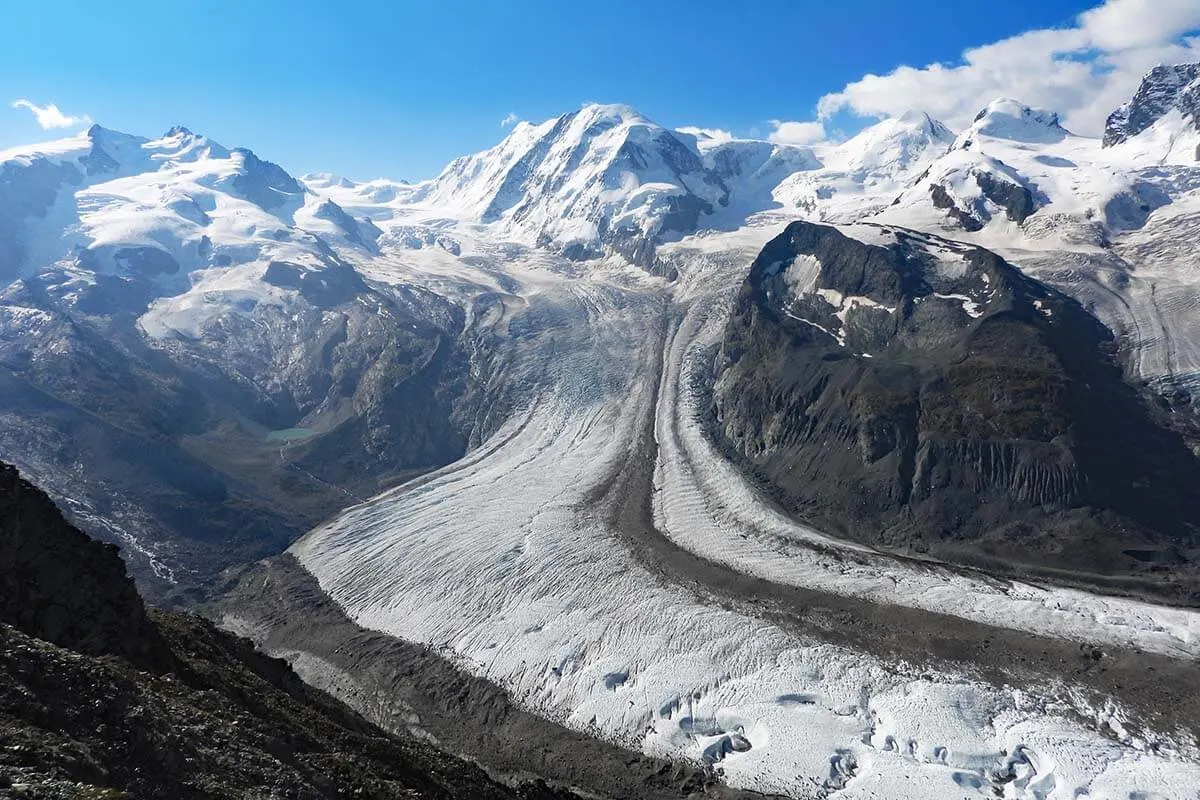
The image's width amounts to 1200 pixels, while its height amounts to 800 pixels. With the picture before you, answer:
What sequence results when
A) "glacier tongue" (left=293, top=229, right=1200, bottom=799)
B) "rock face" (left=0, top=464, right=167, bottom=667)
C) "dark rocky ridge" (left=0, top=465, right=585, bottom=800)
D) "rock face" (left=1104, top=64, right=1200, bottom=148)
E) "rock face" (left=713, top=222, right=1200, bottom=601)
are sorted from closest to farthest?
"dark rocky ridge" (left=0, top=465, right=585, bottom=800) → "rock face" (left=0, top=464, right=167, bottom=667) → "glacier tongue" (left=293, top=229, right=1200, bottom=799) → "rock face" (left=713, top=222, right=1200, bottom=601) → "rock face" (left=1104, top=64, right=1200, bottom=148)

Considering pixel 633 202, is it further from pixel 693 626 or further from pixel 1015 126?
pixel 693 626

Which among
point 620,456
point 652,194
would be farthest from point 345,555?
point 652,194

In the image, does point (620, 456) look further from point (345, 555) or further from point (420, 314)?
point (420, 314)

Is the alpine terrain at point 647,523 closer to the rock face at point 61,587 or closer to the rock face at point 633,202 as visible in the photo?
the rock face at point 61,587

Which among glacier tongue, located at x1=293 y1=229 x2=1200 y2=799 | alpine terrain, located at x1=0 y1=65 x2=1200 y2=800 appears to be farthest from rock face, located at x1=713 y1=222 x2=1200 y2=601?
glacier tongue, located at x1=293 y1=229 x2=1200 y2=799

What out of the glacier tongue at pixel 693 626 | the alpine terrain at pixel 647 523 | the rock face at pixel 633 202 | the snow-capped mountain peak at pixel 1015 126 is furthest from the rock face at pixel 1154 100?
the glacier tongue at pixel 693 626

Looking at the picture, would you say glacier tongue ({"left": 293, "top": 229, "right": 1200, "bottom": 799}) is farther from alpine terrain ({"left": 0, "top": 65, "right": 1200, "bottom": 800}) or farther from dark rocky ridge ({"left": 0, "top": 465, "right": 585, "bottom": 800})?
dark rocky ridge ({"left": 0, "top": 465, "right": 585, "bottom": 800})
